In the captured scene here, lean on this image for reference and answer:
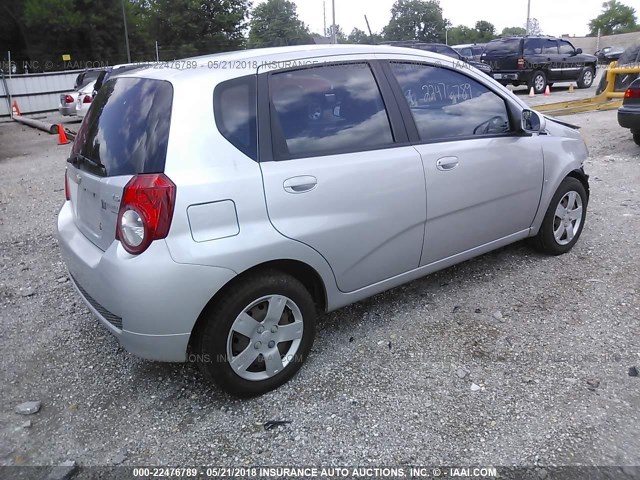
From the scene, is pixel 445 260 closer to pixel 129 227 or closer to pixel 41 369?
pixel 129 227

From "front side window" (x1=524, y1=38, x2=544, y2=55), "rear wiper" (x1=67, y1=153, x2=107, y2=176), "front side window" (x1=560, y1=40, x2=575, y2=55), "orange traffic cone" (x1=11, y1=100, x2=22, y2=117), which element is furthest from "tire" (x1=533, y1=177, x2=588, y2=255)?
"orange traffic cone" (x1=11, y1=100, x2=22, y2=117)

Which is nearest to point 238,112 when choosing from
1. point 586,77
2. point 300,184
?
point 300,184

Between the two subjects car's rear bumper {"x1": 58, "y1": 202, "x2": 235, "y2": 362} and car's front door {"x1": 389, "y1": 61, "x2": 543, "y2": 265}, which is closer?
car's rear bumper {"x1": 58, "y1": 202, "x2": 235, "y2": 362}

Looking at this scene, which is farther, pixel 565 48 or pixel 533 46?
pixel 565 48

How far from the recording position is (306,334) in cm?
291

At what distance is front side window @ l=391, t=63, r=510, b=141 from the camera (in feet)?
10.8

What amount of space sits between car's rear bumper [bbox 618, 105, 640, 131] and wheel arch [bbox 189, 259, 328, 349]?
6.78m

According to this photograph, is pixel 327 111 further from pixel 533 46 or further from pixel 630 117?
pixel 533 46

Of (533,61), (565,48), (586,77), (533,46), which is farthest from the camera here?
(586,77)

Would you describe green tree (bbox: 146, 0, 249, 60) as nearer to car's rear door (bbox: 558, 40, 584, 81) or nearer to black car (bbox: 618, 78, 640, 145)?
car's rear door (bbox: 558, 40, 584, 81)

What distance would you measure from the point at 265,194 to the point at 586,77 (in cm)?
2027

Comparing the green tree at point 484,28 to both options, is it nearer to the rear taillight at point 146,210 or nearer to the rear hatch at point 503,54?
the rear hatch at point 503,54

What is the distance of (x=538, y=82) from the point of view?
57.5 ft

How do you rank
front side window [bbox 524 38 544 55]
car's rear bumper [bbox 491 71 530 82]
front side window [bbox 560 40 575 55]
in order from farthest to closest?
1. front side window [bbox 560 40 575 55]
2. front side window [bbox 524 38 544 55]
3. car's rear bumper [bbox 491 71 530 82]
